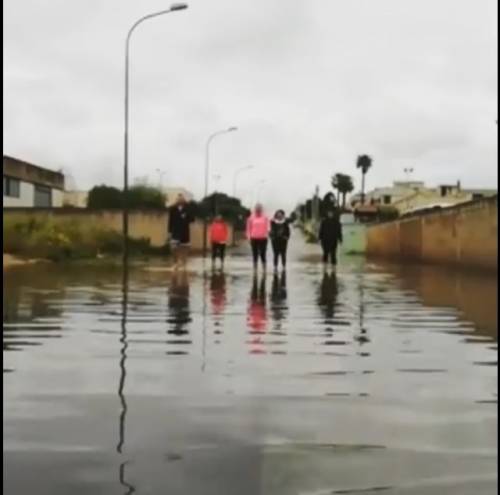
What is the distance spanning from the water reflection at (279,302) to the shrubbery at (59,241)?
15.2 metres

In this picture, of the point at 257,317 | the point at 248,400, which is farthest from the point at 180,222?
the point at 248,400

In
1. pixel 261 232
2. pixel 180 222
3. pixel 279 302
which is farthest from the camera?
pixel 261 232

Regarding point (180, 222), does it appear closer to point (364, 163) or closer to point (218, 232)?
point (218, 232)

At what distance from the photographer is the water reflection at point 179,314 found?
34.9 feet

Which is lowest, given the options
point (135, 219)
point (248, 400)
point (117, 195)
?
point (248, 400)

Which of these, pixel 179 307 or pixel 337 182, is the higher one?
pixel 337 182

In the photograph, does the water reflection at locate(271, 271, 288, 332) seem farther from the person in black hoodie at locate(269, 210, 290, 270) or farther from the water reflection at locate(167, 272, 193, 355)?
the person in black hoodie at locate(269, 210, 290, 270)

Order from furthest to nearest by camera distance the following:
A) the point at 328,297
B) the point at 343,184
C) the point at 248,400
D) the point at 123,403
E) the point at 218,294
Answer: the point at 343,184, the point at 218,294, the point at 328,297, the point at 248,400, the point at 123,403

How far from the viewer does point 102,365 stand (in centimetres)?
877

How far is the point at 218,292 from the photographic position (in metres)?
18.7

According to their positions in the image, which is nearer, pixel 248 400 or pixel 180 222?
pixel 248 400

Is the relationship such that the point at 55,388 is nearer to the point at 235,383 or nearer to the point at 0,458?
the point at 235,383

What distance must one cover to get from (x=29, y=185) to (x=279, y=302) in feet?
248

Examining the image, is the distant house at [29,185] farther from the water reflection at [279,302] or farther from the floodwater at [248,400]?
the floodwater at [248,400]
